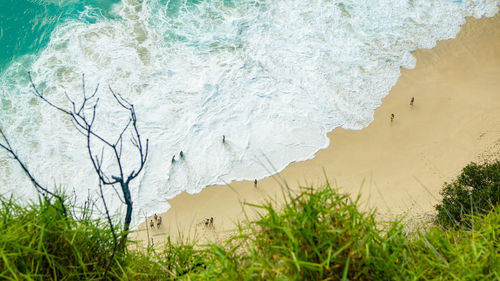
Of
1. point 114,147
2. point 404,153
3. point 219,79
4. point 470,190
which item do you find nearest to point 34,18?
point 219,79

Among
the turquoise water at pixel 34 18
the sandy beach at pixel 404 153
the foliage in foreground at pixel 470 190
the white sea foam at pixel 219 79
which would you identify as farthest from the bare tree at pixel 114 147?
the foliage in foreground at pixel 470 190

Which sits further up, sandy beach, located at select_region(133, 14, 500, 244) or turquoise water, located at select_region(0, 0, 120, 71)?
turquoise water, located at select_region(0, 0, 120, 71)

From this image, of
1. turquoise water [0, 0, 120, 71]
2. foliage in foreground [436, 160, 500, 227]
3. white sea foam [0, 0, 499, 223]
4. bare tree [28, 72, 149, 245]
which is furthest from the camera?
turquoise water [0, 0, 120, 71]

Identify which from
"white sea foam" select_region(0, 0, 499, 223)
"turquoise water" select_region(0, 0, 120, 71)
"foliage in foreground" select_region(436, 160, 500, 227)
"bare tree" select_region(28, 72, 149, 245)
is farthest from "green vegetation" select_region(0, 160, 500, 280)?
"turquoise water" select_region(0, 0, 120, 71)

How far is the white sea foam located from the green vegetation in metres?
13.1

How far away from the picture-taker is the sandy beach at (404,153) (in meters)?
17.8

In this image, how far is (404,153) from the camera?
63.7 ft

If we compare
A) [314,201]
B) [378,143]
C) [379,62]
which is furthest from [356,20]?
[314,201]

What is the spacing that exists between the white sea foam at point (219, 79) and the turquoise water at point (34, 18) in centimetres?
70

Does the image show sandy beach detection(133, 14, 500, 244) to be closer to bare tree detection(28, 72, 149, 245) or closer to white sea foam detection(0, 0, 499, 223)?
white sea foam detection(0, 0, 499, 223)

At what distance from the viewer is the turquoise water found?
83.6 ft

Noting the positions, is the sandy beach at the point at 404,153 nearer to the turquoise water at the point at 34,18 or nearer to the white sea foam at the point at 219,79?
the white sea foam at the point at 219,79

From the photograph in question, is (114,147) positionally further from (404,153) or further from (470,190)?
(404,153)

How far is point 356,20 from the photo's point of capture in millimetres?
26750
